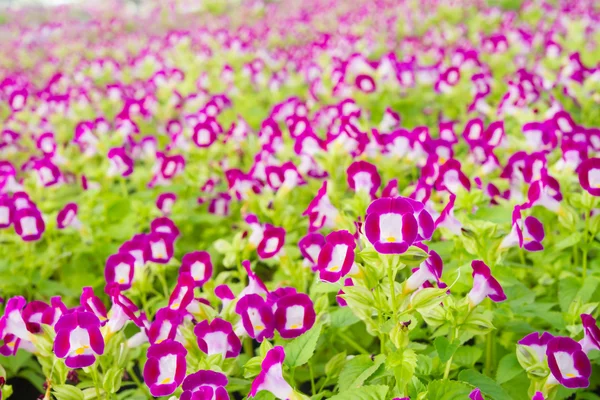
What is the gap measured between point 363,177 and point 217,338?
34.9 inches

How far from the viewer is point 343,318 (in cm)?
199

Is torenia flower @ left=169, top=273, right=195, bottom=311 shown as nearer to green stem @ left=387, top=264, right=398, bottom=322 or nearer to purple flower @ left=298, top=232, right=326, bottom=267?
purple flower @ left=298, top=232, right=326, bottom=267

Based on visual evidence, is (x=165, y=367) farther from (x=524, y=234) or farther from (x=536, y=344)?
(x=524, y=234)

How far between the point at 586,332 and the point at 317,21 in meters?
7.16

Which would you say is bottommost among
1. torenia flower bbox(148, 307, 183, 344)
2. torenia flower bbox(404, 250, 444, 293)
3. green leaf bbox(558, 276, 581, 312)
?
green leaf bbox(558, 276, 581, 312)

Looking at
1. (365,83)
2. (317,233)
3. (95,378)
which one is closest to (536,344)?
(317,233)

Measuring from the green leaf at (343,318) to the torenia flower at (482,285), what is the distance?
0.39 meters

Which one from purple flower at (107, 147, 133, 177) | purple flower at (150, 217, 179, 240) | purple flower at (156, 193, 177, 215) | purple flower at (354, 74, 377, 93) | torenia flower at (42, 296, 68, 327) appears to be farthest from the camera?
purple flower at (354, 74, 377, 93)

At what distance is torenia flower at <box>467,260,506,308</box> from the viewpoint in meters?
1.71

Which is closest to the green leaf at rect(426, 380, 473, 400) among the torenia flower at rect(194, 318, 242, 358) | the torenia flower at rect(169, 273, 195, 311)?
the torenia flower at rect(194, 318, 242, 358)

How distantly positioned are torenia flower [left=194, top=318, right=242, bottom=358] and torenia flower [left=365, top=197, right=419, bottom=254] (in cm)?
54

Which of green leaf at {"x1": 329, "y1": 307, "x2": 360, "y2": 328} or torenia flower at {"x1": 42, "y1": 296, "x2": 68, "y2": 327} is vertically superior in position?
torenia flower at {"x1": 42, "y1": 296, "x2": 68, "y2": 327}

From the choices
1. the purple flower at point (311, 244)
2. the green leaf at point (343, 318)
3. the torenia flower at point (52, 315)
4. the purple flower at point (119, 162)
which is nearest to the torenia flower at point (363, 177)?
the purple flower at point (311, 244)

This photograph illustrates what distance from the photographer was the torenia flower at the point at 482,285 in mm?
1711
